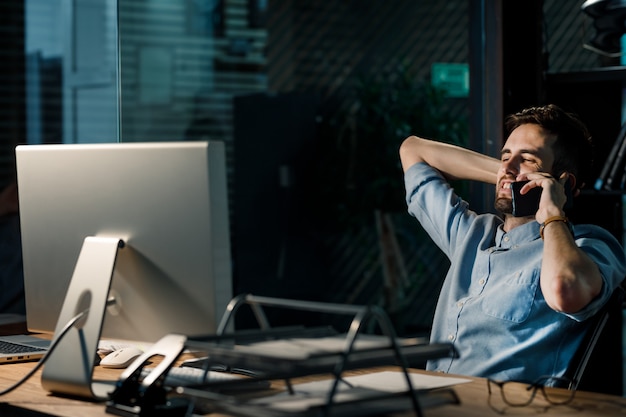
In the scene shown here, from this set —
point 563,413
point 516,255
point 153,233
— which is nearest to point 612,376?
point 516,255

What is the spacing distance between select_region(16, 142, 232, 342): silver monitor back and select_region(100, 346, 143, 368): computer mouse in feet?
0.50

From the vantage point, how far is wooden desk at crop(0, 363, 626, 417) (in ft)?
5.11

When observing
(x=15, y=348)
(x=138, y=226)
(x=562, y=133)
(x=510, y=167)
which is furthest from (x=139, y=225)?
(x=562, y=133)

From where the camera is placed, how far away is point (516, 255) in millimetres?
2227

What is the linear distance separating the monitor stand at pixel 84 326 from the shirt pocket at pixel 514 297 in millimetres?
909

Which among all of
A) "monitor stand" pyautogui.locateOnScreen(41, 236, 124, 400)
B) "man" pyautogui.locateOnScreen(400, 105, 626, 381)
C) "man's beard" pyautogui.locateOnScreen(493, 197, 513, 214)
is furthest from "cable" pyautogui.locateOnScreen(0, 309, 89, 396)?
"man's beard" pyautogui.locateOnScreen(493, 197, 513, 214)

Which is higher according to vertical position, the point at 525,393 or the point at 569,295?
the point at 569,295

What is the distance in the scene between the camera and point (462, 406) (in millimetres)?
1607

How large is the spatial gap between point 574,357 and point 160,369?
37.8 inches

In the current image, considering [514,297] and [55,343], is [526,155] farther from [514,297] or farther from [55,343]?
[55,343]

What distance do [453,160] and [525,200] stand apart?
0.42m

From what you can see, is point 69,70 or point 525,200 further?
point 69,70

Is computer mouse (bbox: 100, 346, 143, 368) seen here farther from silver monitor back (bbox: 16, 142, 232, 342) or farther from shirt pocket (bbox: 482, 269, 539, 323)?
shirt pocket (bbox: 482, 269, 539, 323)

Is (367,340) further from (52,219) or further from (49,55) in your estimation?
(49,55)
